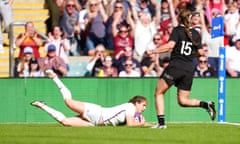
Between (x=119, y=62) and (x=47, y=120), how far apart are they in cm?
212

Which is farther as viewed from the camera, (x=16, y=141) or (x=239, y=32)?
(x=239, y=32)

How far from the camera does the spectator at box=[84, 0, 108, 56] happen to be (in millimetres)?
20547

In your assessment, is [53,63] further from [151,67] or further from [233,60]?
[233,60]

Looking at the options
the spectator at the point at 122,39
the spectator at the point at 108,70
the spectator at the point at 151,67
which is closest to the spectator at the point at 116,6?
the spectator at the point at 122,39

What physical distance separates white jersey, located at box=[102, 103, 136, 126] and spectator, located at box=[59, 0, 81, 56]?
18.3 ft

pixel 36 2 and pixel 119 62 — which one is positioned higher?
pixel 36 2

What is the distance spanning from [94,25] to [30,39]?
148 cm

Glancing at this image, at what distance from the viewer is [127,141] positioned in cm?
1201

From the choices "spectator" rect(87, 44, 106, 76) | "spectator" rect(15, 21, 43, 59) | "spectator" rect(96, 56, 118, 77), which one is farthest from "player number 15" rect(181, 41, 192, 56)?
"spectator" rect(15, 21, 43, 59)

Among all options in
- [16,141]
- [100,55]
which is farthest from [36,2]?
[16,141]

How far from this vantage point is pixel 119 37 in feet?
66.7

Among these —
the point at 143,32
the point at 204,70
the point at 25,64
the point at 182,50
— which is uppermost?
the point at 143,32

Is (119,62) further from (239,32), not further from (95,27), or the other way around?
(239,32)

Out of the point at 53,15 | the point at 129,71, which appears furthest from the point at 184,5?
the point at 53,15
